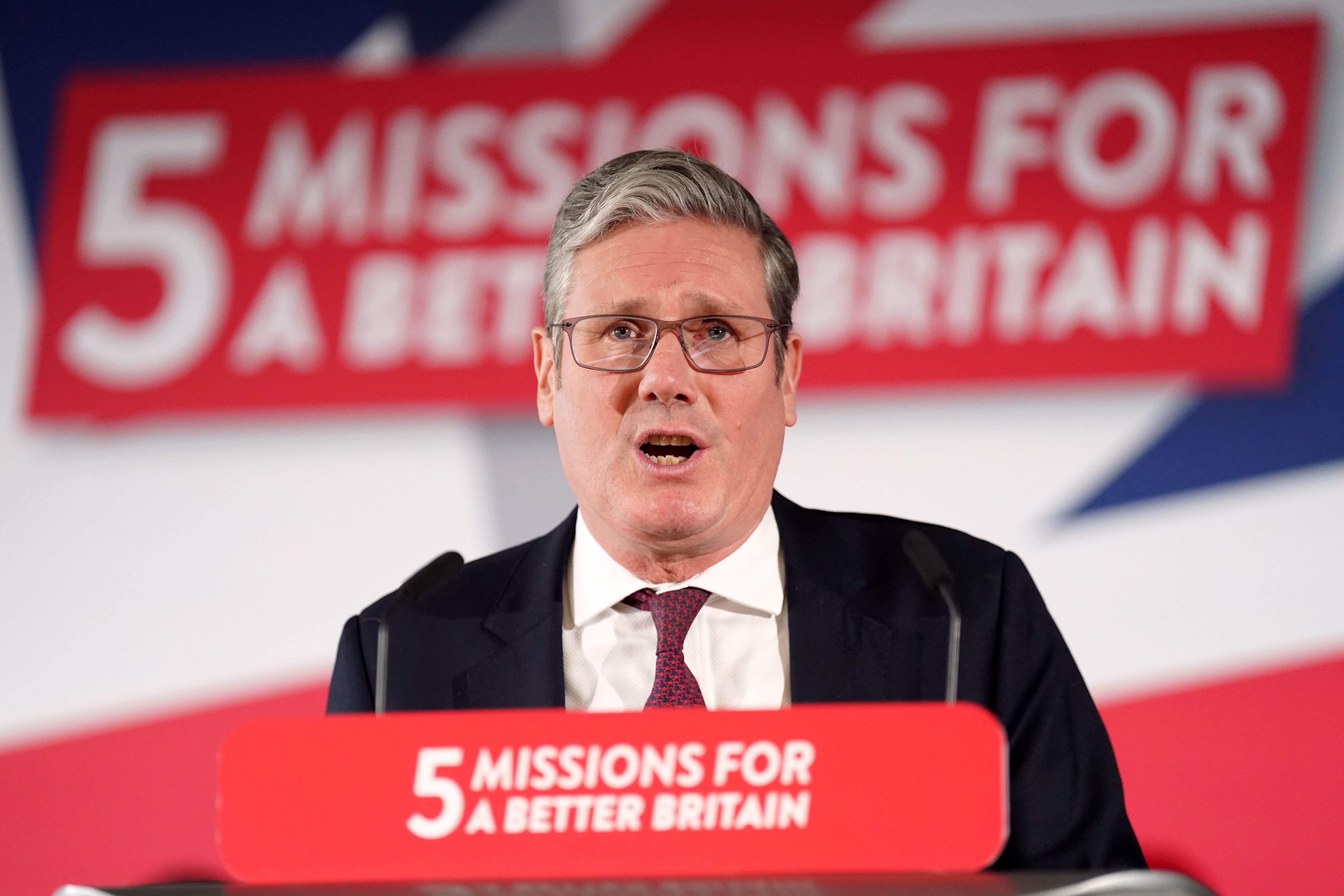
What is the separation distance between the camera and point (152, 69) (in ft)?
10.9

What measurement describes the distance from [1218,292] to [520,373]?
154 cm

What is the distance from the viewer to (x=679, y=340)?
151 centimetres

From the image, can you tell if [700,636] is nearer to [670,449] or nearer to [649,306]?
[670,449]

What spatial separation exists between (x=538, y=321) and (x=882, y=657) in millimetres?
1780

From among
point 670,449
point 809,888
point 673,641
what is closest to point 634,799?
point 809,888

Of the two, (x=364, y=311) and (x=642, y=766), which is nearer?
(x=642, y=766)

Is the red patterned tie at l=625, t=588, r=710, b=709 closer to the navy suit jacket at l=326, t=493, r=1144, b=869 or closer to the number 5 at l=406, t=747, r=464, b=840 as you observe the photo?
the navy suit jacket at l=326, t=493, r=1144, b=869

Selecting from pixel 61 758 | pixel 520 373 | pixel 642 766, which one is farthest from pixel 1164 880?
pixel 61 758

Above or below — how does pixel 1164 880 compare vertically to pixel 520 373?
below

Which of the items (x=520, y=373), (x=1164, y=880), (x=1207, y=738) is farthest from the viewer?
(x=520, y=373)

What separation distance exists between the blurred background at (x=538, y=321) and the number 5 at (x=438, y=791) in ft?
6.61

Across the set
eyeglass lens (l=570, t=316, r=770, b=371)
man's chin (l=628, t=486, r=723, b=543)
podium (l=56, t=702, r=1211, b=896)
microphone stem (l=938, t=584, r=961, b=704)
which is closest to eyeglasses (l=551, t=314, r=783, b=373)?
eyeglass lens (l=570, t=316, r=770, b=371)

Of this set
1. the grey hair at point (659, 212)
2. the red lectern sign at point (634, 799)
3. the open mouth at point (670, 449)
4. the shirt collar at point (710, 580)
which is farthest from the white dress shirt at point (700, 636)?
the red lectern sign at point (634, 799)

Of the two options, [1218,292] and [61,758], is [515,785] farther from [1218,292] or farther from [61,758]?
[61,758]
